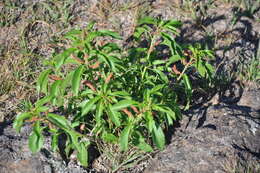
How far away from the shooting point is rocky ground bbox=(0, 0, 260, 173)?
277 cm

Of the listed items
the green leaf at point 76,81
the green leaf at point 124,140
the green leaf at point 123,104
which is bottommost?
the green leaf at point 124,140

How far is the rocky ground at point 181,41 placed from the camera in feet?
9.07

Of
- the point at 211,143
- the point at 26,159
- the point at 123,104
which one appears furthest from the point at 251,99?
the point at 26,159

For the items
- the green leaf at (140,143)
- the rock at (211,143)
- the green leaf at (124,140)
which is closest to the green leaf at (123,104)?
the green leaf at (124,140)

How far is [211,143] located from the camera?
9.31ft

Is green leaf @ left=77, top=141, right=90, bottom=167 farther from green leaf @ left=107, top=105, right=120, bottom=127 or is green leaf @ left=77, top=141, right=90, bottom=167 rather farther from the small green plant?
green leaf @ left=107, top=105, right=120, bottom=127

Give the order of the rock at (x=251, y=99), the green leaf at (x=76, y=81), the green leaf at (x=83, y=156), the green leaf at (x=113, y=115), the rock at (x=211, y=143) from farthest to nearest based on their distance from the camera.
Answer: the rock at (x=251, y=99) → the rock at (x=211, y=143) → the green leaf at (x=83, y=156) → the green leaf at (x=113, y=115) → the green leaf at (x=76, y=81)

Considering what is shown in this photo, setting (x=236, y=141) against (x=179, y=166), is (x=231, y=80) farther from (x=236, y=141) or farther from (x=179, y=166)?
(x=179, y=166)

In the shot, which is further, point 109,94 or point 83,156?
point 83,156

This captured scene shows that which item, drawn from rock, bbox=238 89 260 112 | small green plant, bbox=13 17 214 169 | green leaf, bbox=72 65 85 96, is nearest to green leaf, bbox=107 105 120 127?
small green plant, bbox=13 17 214 169

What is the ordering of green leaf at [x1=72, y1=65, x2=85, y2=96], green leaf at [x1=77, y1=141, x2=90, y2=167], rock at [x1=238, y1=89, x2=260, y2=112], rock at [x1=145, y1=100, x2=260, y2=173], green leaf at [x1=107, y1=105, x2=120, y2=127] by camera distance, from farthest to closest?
rock at [x1=238, y1=89, x2=260, y2=112]
rock at [x1=145, y1=100, x2=260, y2=173]
green leaf at [x1=77, y1=141, x2=90, y2=167]
green leaf at [x1=107, y1=105, x2=120, y2=127]
green leaf at [x1=72, y1=65, x2=85, y2=96]

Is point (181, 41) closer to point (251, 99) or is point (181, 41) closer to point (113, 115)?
point (251, 99)

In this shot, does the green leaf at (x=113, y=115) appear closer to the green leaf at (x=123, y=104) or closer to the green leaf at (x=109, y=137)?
the green leaf at (x=123, y=104)

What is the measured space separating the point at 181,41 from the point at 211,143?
1.40m
